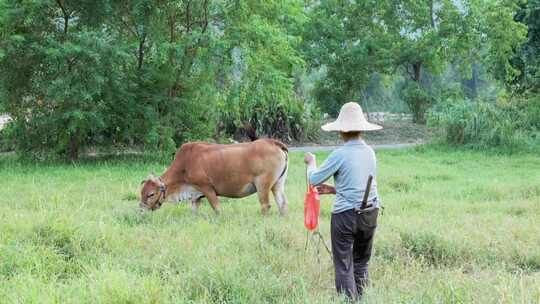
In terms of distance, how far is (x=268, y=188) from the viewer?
30.6 ft

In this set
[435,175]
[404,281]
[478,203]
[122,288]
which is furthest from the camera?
[435,175]

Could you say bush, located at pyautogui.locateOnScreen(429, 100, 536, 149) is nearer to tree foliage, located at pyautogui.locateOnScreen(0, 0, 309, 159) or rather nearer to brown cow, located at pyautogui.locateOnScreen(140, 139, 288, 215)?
tree foliage, located at pyautogui.locateOnScreen(0, 0, 309, 159)

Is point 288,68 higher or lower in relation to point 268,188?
higher

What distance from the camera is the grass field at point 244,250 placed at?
5.45 m

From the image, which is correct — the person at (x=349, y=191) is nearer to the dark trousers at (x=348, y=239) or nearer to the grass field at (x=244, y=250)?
the dark trousers at (x=348, y=239)

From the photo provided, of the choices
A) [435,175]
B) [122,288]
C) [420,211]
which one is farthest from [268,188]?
[435,175]

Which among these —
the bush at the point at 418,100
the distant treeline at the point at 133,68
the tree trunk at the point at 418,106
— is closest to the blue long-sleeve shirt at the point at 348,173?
the distant treeline at the point at 133,68

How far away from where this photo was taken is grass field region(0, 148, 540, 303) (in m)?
5.45

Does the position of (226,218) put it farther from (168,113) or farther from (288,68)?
(288,68)

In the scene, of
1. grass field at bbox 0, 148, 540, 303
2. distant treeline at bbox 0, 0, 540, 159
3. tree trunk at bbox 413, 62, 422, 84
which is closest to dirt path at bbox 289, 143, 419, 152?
distant treeline at bbox 0, 0, 540, 159

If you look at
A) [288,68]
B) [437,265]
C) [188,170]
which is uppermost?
[288,68]

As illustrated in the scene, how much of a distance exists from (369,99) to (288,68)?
28.6 m

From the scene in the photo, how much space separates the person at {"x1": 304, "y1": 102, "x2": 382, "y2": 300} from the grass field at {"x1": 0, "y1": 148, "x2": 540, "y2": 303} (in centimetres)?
35

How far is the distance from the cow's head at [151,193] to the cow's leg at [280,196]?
155cm
